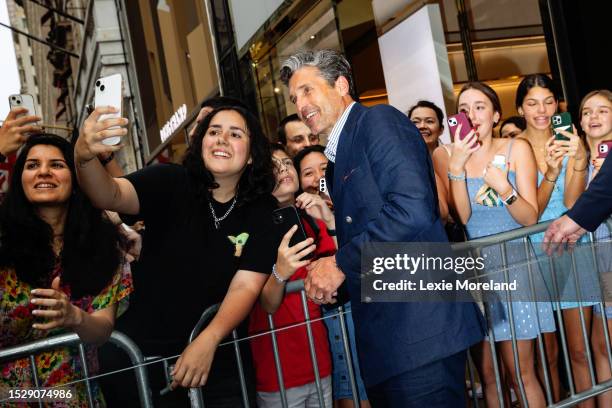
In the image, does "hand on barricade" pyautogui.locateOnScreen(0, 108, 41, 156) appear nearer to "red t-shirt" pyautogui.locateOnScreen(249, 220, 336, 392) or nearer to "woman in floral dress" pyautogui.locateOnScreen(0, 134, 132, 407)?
"woman in floral dress" pyautogui.locateOnScreen(0, 134, 132, 407)

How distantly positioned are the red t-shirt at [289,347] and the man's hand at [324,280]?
0.30 metres

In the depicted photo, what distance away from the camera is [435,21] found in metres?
6.39

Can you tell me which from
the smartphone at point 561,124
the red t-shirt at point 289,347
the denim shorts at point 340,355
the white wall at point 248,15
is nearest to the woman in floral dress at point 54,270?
the red t-shirt at point 289,347

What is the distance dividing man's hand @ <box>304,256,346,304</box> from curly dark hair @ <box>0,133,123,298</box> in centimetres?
84

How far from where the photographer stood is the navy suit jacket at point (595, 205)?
10.9 ft

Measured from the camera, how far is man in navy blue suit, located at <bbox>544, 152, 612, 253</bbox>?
3.32 m

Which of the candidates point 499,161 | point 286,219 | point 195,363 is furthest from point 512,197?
point 195,363

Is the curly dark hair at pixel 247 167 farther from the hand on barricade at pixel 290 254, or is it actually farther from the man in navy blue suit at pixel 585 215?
the man in navy blue suit at pixel 585 215

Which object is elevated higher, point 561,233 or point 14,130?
point 14,130

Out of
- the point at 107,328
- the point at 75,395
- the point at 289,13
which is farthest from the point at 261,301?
the point at 289,13

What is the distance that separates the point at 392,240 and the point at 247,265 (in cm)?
73

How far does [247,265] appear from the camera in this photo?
2.84 meters

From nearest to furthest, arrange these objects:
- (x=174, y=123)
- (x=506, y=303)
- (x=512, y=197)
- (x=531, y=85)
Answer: (x=506, y=303)
(x=512, y=197)
(x=531, y=85)
(x=174, y=123)

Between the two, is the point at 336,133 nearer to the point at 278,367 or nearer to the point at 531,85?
the point at 278,367
